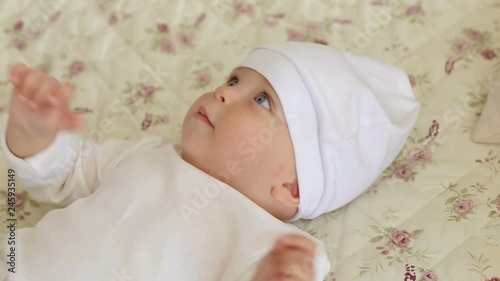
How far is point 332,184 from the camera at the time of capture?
1101 millimetres

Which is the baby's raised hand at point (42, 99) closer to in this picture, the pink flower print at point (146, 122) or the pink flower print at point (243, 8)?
the pink flower print at point (146, 122)

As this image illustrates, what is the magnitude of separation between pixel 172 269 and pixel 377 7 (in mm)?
748

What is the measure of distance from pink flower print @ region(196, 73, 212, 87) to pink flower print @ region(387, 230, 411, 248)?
0.47 metres

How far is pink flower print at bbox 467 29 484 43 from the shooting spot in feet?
4.63

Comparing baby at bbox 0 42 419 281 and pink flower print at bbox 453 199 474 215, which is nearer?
baby at bbox 0 42 419 281

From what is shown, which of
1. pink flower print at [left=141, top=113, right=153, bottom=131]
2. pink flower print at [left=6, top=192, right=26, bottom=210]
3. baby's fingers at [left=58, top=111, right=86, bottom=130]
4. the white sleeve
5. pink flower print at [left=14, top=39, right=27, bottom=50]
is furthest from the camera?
pink flower print at [left=14, top=39, right=27, bottom=50]

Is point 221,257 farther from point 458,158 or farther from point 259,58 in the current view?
point 458,158

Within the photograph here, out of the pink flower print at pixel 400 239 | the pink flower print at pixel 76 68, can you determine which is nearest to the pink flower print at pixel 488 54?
the pink flower print at pixel 400 239

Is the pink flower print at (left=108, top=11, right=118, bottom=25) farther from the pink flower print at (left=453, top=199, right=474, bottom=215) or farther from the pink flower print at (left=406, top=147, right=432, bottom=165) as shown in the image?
the pink flower print at (left=453, top=199, right=474, bottom=215)

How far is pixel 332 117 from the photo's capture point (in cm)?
108

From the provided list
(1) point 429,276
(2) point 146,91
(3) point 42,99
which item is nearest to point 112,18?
(2) point 146,91

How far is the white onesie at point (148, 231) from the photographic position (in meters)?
1.01

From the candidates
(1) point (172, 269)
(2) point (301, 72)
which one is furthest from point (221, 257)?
(2) point (301, 72)

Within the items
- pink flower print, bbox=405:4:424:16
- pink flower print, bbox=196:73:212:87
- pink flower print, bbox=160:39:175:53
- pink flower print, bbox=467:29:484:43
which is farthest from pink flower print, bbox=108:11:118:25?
pink flower print, bbox=467:29:484:43
